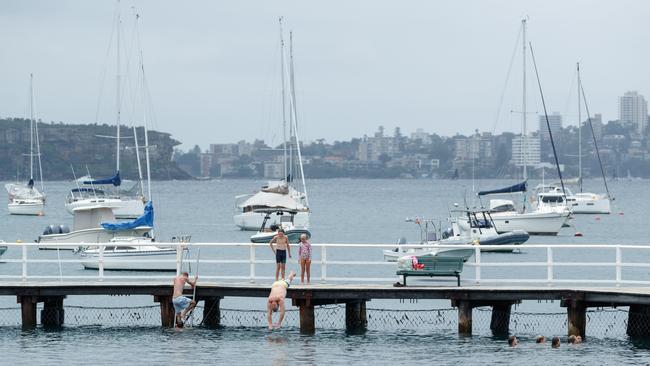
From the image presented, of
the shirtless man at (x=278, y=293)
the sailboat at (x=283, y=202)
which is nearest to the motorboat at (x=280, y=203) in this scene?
the sailboat at (x=283, y=202)

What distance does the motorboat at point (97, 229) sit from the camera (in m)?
63.7

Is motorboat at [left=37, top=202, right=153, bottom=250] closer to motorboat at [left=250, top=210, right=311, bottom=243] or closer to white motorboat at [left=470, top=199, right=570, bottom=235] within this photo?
motorboat at [left=250, top=210, right=311, bottom=243]

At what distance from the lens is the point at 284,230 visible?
7106 centimetres

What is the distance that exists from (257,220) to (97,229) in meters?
33.0

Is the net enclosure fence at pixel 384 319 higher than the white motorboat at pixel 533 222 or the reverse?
the reverse

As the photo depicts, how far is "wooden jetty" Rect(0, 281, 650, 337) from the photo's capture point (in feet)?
117

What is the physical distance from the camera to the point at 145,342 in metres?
36.8

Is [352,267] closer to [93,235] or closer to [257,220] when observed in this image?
[93,235]

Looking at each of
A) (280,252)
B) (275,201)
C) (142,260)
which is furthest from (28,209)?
(280,252)

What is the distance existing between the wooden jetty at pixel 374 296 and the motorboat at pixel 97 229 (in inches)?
953

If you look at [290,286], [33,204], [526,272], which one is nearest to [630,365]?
[290,286]

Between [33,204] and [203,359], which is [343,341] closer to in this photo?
[203,359]

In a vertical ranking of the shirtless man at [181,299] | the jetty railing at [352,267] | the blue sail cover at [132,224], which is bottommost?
the jetty railing at [352,267]

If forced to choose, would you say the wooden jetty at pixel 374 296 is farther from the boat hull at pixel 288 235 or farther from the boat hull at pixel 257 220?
the boat hull at pixel 257 220
